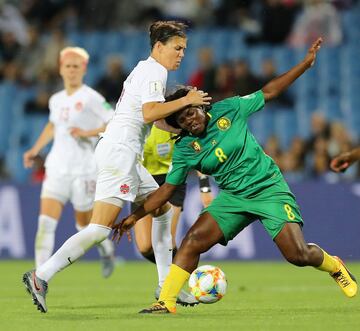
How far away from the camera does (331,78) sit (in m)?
19.0

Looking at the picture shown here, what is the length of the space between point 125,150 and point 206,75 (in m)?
9.17

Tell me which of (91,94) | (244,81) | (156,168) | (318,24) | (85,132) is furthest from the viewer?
(318,24)

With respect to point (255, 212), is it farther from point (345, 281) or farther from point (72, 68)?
point (72, 68)

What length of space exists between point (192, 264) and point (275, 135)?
9.43m

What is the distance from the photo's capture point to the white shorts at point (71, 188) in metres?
12.1

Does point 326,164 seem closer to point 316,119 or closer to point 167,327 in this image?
point 316,119

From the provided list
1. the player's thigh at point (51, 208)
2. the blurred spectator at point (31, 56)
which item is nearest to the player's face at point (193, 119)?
the player's thigh at point (51, 208)

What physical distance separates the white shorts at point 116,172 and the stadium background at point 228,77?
22.0ft

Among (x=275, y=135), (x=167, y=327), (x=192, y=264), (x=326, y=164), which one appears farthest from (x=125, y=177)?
(x=275, y=135)

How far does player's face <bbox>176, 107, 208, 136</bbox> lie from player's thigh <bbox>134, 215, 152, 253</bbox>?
211 centimetres

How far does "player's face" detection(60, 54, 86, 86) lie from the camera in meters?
11.9

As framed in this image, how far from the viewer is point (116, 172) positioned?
8.78 metres

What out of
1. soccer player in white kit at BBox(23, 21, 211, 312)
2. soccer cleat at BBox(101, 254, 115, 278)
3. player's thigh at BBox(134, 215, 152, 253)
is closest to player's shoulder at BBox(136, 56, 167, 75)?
soccer player in white kit at BBox(23, 21, 211, 312)

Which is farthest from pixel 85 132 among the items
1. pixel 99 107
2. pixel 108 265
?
pixel 108 265
